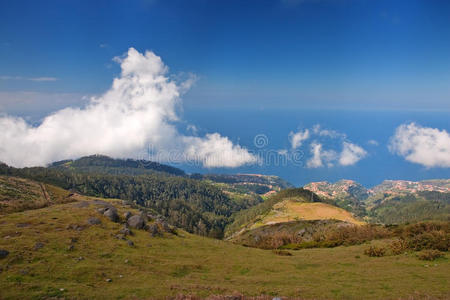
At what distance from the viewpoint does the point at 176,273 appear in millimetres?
23109

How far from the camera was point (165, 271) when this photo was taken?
23.0m

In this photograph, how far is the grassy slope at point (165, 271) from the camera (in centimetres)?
1731

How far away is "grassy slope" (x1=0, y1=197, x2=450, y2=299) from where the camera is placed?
17312mm

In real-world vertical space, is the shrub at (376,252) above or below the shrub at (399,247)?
below

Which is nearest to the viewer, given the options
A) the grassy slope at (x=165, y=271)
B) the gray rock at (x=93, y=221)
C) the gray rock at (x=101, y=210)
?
the grassy slope at (x=165, y=271)

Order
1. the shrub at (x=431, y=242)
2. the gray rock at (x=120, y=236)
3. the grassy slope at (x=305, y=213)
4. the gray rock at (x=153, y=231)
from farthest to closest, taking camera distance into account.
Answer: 1. the grassy slope at (x=305, y=213)
2. the gray rock at (x=153, y=231)
3. the gray rock at (x=120, y=236)
4. the shrub at (x=431, y=242)

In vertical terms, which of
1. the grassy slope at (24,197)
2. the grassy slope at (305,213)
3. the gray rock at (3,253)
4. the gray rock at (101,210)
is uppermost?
the gray rock at (101,210)

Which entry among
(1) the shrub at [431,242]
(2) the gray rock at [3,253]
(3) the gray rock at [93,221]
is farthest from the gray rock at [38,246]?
(1) the shrub at [431,242]

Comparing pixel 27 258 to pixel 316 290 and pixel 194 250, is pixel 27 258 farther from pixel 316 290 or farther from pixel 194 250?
pixel 316 290

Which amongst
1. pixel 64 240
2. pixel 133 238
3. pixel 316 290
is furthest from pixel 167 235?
pixel 316 290

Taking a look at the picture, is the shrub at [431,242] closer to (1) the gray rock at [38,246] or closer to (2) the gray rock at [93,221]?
(2) the gray rock at [93,221]

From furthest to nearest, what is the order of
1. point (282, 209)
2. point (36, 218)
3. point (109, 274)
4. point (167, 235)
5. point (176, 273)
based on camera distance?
1. point (282, 209)
2. point (167, 235)
3. point (36, 218)
4. point (176, 273)
5. point (109, 274)

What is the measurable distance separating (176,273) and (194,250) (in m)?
10.6

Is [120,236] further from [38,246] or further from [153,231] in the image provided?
[38,246]
